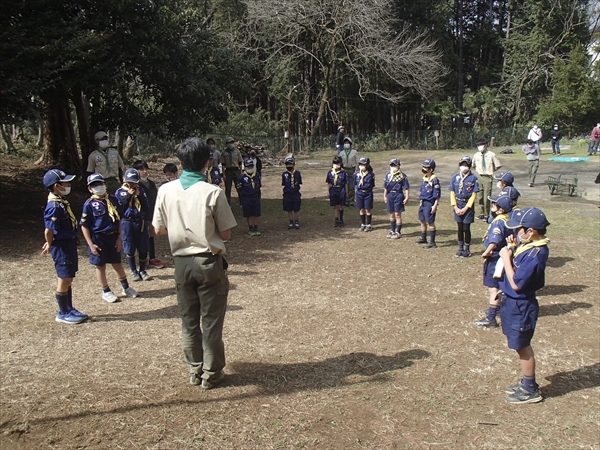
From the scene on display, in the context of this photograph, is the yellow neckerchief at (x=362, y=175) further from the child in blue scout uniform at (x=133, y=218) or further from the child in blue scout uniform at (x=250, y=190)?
the child in blue scout uniform at (x=133, y=218)

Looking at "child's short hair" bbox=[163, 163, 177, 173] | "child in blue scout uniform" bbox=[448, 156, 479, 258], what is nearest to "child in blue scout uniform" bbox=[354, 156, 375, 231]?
"child in blue scout uniform" bbox=[448, 156, 479, 258]

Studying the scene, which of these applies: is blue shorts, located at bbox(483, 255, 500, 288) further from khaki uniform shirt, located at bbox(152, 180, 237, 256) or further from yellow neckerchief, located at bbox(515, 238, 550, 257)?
khaki uniform shirt, located at bbox(152, 180, 237, 256)

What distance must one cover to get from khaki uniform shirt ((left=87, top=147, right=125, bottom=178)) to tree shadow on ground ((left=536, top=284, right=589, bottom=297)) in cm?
814

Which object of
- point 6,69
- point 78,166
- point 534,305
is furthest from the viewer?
point 78,166

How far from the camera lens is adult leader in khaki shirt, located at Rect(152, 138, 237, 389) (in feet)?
14.2

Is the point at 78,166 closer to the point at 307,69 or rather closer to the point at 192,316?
the point at 192,316

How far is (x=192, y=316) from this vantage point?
14.9 ft

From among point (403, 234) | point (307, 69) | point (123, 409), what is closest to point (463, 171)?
point (403, 234)

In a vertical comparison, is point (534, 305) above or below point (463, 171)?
below

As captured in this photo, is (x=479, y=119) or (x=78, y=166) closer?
(x=78, y=166)

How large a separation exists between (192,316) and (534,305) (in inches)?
121

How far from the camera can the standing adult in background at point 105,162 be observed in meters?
10.1

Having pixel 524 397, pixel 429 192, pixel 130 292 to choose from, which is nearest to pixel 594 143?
pixel 429 192

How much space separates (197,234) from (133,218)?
3.88m
